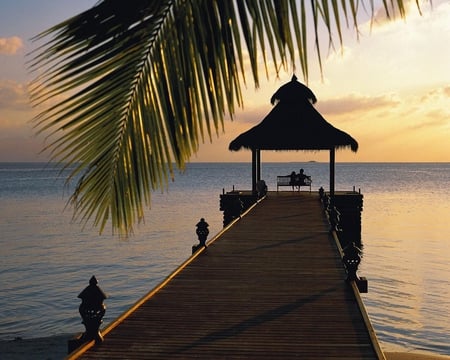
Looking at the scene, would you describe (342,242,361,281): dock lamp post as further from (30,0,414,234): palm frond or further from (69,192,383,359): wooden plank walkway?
(30,0,414,234): palm frond

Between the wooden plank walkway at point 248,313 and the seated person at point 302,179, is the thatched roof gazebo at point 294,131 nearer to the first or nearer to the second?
the seated person at point 302,179

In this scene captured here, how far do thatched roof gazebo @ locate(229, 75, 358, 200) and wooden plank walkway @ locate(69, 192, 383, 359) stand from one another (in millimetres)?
11638

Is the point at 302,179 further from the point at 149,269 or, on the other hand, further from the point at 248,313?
the point at 248,313

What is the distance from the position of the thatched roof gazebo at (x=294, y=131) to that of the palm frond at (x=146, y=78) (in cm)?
2109

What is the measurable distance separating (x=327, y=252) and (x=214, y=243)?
2.54 metres

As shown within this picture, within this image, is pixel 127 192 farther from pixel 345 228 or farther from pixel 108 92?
pixel 345 228

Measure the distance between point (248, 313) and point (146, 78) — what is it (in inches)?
207

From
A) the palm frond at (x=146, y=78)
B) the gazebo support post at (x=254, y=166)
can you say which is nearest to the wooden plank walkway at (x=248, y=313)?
the palm frond at (x=146, y=78)

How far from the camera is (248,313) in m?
6.45

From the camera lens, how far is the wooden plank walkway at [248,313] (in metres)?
5.14

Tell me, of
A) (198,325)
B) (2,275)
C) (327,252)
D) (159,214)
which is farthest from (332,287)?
(159,214)

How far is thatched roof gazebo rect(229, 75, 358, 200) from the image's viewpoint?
74.1 feet

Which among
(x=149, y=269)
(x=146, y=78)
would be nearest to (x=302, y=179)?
(x=149, y=269)

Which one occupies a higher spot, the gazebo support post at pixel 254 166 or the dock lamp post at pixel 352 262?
the gazebo support post at pixel 254 166
